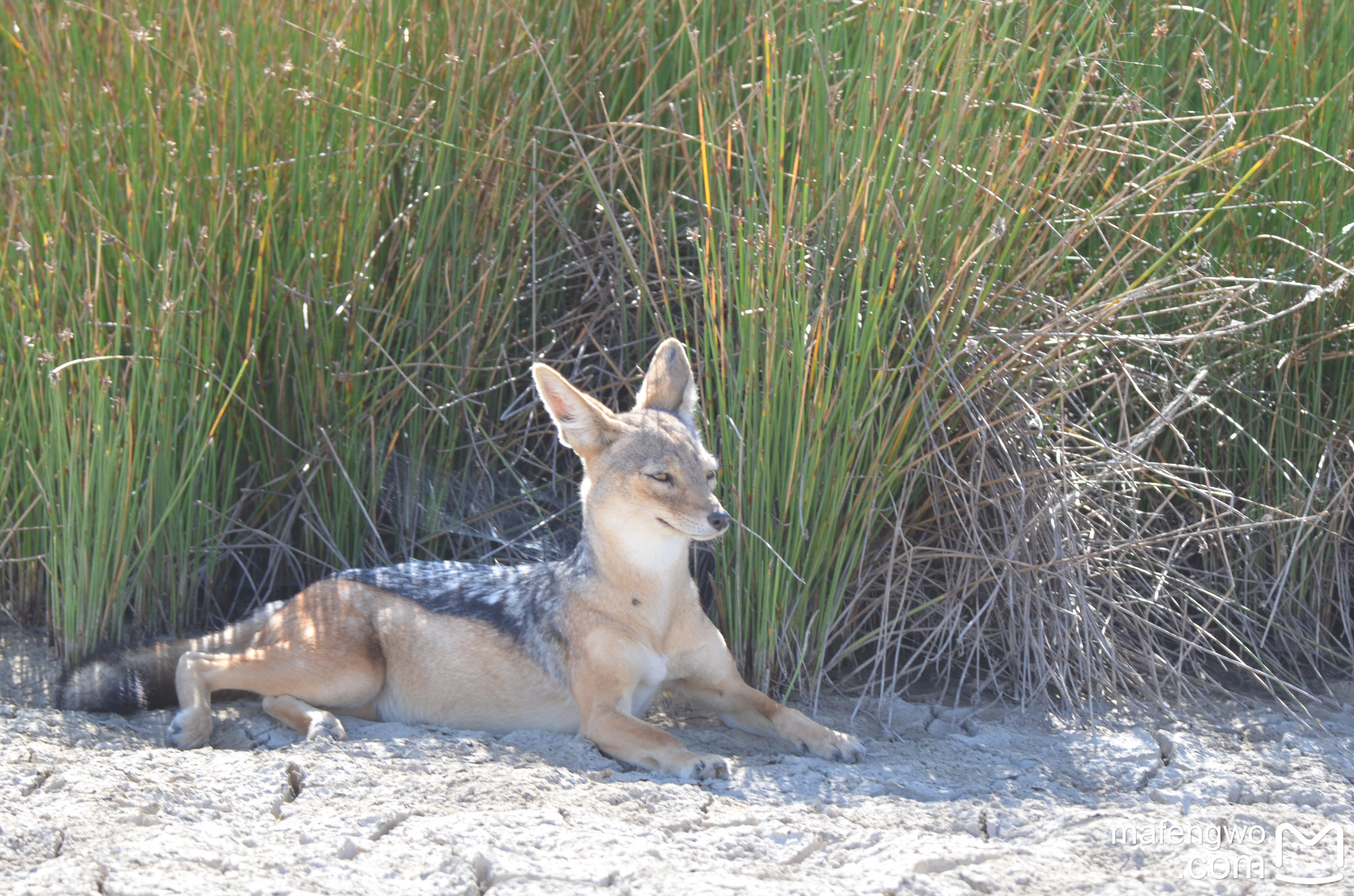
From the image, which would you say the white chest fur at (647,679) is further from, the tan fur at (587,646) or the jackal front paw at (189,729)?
the jackal front paw at (189,729)

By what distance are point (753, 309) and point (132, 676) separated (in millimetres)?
2404

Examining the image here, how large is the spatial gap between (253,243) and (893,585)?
2.71 m

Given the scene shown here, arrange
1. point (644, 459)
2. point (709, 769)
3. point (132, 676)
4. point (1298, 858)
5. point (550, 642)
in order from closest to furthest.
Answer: point (1298, 858), point (709, 769), point (644, 459), point (132, 676), point (550, 642)

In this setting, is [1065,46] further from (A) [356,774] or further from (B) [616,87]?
(A) [356,774]

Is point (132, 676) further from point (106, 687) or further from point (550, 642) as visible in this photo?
point (550, 642)

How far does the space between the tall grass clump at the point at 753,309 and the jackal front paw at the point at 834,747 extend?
0.37 m

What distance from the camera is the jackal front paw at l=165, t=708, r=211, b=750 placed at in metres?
3.55

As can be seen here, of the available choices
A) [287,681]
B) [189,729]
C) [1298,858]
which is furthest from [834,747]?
[189,729]

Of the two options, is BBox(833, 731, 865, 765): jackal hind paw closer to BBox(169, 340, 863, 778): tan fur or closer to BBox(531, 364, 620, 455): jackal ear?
BBox(169, 340, 863, 778): tan fur

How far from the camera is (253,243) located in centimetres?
428

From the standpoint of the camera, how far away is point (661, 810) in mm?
3021

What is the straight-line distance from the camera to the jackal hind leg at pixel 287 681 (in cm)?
367

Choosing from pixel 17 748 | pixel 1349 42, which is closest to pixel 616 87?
pixel 1349 42

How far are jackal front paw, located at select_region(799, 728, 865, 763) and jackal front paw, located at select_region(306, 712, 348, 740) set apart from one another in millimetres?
1473
